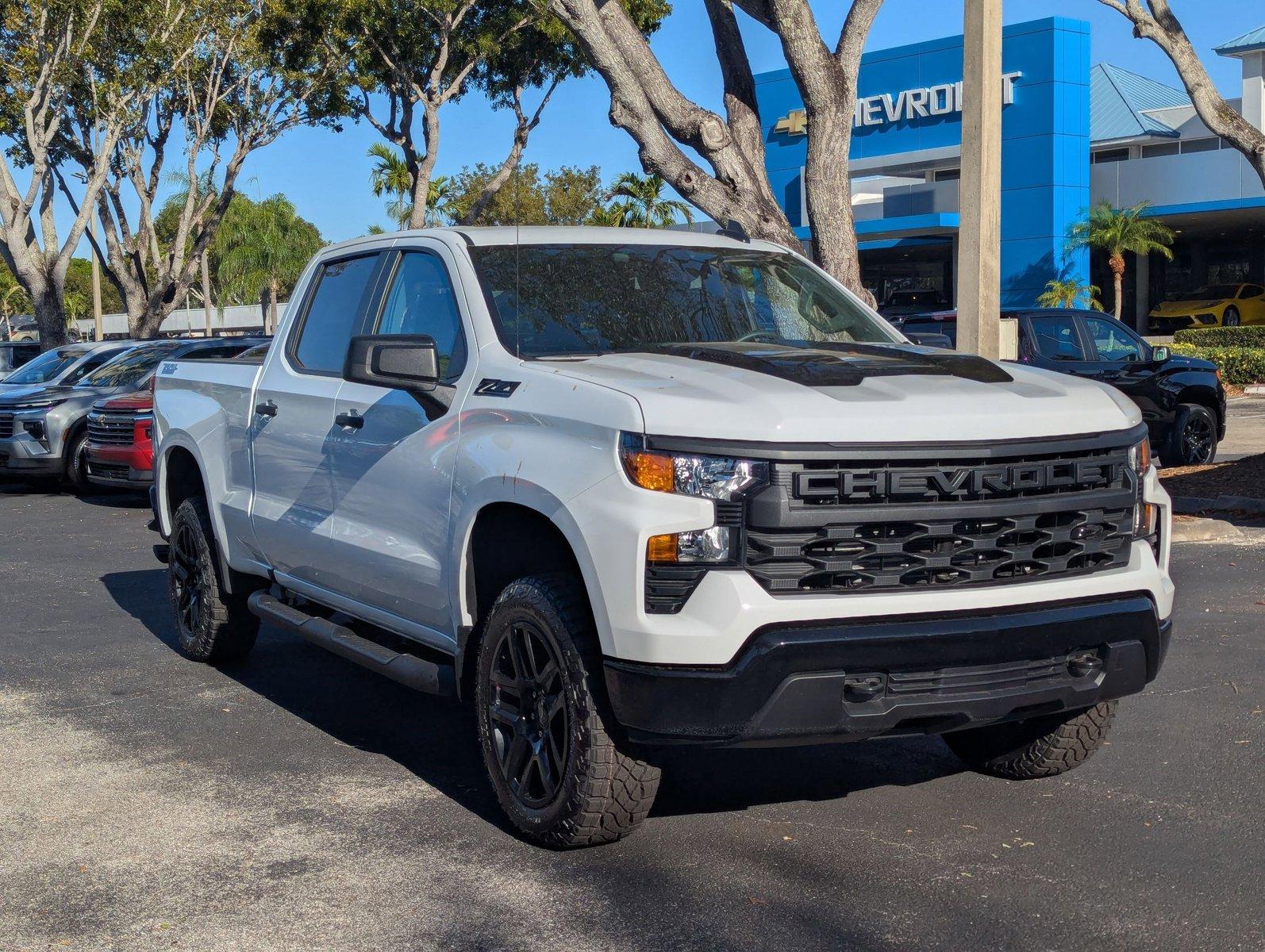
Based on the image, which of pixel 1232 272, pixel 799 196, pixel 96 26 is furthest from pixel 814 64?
pixel 1232 272

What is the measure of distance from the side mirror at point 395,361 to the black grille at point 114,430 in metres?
10.3

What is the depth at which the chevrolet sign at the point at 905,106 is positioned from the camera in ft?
121

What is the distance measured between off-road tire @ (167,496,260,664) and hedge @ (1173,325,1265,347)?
3147 cm

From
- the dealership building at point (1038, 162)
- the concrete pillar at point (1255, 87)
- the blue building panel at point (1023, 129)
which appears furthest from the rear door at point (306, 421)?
the concrete pillar at point (1255, 87)

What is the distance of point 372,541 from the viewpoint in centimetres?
551

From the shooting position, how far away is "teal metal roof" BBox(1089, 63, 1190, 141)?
41.2 m

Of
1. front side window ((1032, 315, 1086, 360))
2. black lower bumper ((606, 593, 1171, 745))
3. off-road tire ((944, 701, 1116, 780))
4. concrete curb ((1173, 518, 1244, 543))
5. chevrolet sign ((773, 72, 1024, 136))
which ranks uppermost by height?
chevrolet sign ((773, 72, 1024, 136))

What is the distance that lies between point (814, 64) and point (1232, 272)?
3679cm

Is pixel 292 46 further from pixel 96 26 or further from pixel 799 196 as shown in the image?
pixel 799 196

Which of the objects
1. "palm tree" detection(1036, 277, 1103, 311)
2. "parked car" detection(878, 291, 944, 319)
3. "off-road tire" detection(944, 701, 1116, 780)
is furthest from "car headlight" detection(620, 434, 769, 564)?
"parked car" detection(878, 291, 944, 319)

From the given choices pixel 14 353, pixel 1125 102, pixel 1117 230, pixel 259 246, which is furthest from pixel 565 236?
pixel 259 246

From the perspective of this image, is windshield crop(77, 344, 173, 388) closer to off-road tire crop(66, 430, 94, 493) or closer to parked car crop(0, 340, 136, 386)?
parked car crop(0, 340, 136, 386)

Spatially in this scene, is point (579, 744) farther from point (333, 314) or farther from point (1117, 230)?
point (1117, 230)

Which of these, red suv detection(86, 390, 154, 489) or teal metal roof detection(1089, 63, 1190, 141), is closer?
red suv detection(86, 390, 154, 489)
